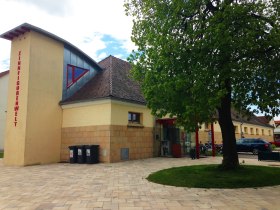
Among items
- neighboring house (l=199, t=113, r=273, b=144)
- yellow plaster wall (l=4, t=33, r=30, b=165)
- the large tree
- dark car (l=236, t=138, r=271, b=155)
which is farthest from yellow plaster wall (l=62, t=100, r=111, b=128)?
dark car (l=236, t=138, r=271, b=155)

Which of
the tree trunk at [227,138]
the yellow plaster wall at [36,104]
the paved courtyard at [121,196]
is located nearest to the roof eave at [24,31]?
the yellow plaster wall at [36,104]

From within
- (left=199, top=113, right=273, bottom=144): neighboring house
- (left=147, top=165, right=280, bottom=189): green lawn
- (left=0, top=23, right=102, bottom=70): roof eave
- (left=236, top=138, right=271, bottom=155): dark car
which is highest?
(left=0, top=23, right=102, bottom=70): roof eave

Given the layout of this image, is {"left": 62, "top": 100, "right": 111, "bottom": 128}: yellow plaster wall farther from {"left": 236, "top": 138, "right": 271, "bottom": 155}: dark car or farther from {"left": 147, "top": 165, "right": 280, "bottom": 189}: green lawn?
{"left": 236, "top": 138, "right": 271, "bottom": 155}: dark car

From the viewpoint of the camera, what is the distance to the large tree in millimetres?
10062

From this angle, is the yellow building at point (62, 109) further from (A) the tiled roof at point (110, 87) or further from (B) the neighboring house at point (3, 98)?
(B) the neighboring house at point (3, 98)

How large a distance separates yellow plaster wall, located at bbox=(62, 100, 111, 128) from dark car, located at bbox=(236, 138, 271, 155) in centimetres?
1560

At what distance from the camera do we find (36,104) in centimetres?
1848

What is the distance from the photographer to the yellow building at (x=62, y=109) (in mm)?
18047

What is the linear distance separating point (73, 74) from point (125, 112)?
17.9ft

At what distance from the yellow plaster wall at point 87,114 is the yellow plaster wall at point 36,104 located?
0.70 metres

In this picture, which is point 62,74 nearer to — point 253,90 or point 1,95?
point 253,90

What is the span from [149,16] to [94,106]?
821cm

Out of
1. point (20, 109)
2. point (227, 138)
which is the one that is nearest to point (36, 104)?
point (20, 109)

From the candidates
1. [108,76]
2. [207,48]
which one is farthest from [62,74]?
[207,48]
